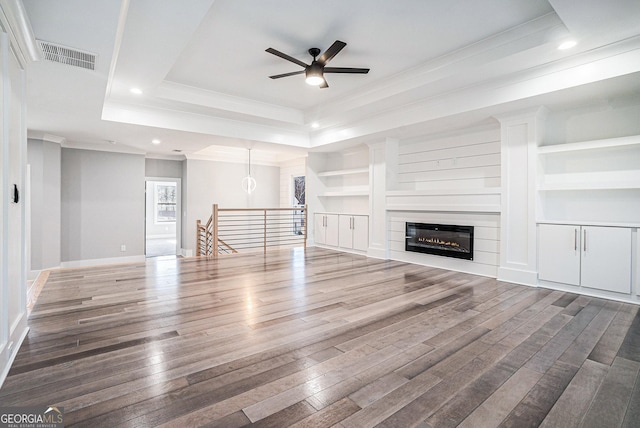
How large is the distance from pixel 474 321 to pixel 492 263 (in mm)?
2246

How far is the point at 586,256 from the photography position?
3.89m

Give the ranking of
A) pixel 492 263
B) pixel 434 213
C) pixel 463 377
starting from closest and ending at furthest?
pixel 463 377 < pixel 492 263 < pixel 434 213

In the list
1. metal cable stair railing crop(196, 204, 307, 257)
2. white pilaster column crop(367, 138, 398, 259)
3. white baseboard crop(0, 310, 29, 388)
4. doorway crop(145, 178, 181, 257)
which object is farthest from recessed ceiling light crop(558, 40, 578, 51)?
doorway crop(145, 178, 181, 257)

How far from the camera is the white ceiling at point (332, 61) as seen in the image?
282 cm

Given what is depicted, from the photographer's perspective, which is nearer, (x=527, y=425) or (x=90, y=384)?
(x=527, y=425)

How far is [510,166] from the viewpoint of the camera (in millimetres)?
4551

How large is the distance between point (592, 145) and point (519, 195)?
983 millimetres

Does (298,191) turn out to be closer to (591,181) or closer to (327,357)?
(591,181)

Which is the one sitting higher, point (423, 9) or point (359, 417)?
point (423, 9)

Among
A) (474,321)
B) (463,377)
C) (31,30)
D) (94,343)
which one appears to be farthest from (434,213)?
(31,30)

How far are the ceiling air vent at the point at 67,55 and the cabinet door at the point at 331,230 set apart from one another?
5.35m

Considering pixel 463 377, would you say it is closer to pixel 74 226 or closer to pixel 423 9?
pixel 423 9

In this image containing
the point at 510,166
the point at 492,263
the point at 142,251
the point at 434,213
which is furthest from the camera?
the point at 142,251

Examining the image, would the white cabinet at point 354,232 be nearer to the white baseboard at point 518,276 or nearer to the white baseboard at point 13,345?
the white baseboard at point 518,276
